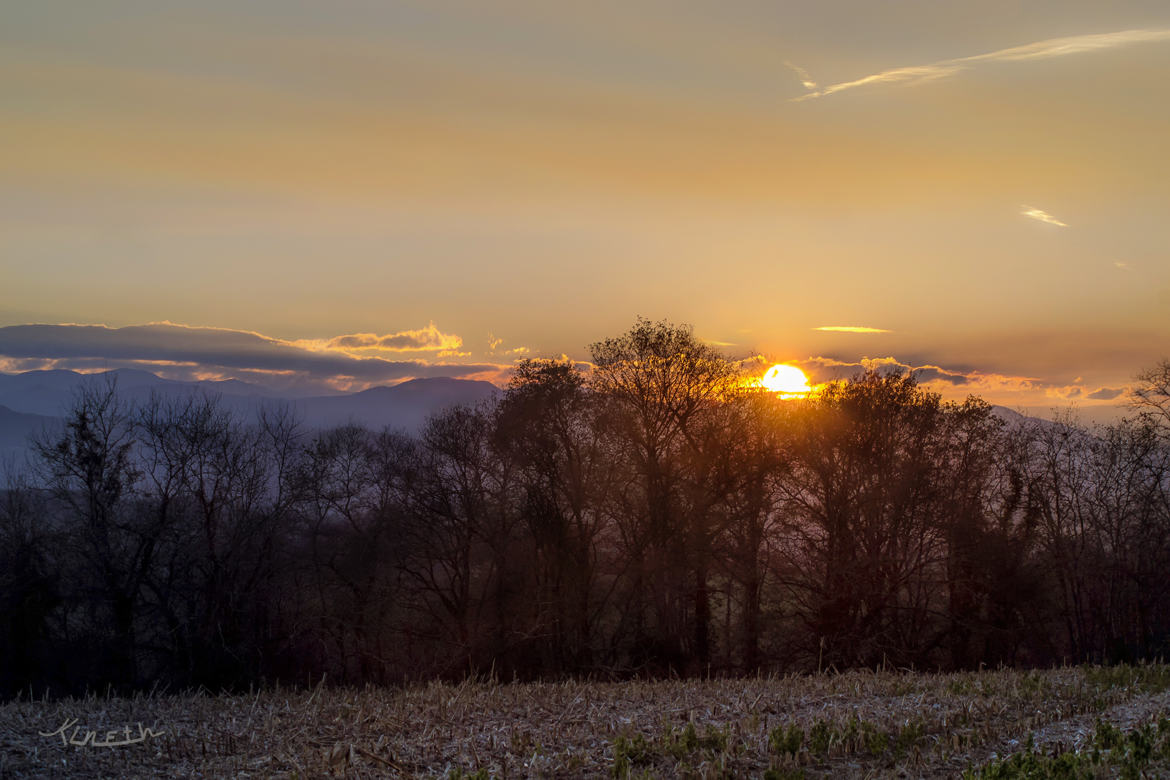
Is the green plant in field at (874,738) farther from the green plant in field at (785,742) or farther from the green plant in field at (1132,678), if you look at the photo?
the green plant in field at (1132,678)

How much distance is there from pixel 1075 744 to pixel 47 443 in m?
48.4

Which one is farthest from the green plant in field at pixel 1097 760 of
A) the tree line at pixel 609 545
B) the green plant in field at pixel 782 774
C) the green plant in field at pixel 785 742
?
the tree line at pixel 609 545

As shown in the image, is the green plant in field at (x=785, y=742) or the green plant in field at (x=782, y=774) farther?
the green plant in field at (x=785, y=742)

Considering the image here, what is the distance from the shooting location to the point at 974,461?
146 ft

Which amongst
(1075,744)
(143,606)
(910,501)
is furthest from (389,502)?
(1075,744)

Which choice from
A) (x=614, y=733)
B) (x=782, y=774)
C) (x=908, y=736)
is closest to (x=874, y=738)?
(x=908, y=736)

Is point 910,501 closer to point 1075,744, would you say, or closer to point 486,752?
point 1075,744

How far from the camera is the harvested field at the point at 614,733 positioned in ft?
32.6

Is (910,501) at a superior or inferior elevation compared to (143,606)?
superior

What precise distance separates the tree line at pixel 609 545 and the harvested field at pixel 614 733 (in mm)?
24045

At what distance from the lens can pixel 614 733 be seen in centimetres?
1171

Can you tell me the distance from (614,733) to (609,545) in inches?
1240

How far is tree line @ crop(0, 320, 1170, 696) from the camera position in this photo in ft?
133

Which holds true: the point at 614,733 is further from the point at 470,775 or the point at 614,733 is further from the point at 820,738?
the point at 470,775
